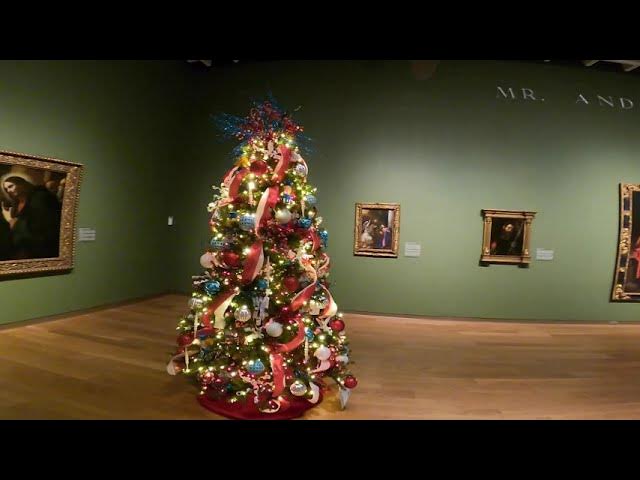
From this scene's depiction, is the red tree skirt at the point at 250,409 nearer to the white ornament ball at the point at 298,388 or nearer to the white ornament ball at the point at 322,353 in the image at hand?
the white ornament ball at the point at 298,388

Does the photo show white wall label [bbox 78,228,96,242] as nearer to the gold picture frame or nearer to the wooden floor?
the wooden floor

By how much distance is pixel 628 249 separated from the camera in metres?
4.79

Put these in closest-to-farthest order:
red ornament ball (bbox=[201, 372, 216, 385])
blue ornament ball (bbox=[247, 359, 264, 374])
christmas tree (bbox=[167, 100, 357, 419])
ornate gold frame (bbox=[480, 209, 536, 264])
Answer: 1. blue ornament ball (bbox=[247, 359, 264, 374])
2. christmas tree (bbox=[167, 100, 357, 419])
3. red ornament ball (bbox=[201, 372, 216, 385])
4. ornate gold frame (bbox=[480, 209, 536, 264])

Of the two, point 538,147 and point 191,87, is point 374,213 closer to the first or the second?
point 538,147

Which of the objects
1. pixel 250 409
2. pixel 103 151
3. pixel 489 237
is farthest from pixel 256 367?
pixel 103 151

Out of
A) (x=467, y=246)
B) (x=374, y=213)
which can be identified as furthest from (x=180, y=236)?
(x=467, y=246)

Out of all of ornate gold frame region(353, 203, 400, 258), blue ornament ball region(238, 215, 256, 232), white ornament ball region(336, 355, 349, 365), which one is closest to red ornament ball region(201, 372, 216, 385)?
white ornament ball region(336, 355, 349, 365)

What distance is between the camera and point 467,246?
15.7 feet

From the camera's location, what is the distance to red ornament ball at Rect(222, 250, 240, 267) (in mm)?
2107

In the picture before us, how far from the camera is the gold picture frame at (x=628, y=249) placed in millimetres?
4770

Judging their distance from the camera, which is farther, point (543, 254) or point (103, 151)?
point (543, 254)

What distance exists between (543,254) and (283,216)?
15.4ft

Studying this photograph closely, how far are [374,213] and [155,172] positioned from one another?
3.91 m

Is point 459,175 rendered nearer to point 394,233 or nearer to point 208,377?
point 394,233
